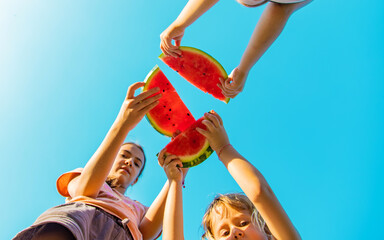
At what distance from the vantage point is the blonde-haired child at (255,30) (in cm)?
249

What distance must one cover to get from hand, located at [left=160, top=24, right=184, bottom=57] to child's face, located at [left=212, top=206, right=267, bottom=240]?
154 centimetres

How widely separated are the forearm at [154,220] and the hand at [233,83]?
3.75 feet

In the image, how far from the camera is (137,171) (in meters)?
3.84

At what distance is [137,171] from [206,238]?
1273 millimetres

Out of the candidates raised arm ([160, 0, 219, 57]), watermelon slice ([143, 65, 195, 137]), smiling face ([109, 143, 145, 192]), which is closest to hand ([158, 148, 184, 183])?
watermelon slice ([143, 65, 195, 137])

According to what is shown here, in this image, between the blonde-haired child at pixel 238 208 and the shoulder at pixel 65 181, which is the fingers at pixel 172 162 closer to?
the blonde-haired child at pixel 238 208

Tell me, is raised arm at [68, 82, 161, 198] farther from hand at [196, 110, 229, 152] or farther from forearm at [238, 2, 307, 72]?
forearm at [238, 2, 307, 72]

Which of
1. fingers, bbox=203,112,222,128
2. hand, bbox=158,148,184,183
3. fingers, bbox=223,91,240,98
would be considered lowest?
hand, bbox=158,148,184,183

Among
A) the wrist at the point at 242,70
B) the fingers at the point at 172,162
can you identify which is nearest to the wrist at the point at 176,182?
the fingers at the point at 172,162

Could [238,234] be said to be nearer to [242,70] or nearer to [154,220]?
[154,220]

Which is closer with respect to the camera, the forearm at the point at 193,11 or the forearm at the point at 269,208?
the forearm at the point at 269,208

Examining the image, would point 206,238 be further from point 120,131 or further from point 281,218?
point 120,131

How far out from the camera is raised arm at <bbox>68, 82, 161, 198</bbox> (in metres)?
2.41

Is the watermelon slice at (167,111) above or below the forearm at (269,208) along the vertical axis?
above
